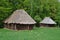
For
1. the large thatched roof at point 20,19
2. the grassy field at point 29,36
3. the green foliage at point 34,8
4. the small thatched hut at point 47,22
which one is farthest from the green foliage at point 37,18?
the grassy field at point 29,36

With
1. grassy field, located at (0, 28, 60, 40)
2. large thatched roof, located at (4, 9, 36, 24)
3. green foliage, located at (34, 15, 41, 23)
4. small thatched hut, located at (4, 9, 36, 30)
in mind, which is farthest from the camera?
green foliage, located at (34, 15, 41, 23)

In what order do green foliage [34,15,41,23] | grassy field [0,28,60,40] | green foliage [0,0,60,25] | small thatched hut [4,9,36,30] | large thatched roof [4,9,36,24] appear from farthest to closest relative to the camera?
green foliage [34,15,41,23], green foliage [0,0,60,25], large thatched roof [4,9,36,24], small thatched hut [4,9,36,30], grassy field [0,28,60,40]

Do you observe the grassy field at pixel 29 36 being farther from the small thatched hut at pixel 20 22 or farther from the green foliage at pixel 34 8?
the green foliage at pixel 34 8

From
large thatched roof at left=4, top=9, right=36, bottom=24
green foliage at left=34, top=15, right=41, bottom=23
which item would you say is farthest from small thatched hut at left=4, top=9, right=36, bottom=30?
green foliage at left=34, top=15, right=41, bottom=23

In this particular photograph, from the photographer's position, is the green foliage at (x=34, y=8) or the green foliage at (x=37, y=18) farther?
the green foliage at (x=37, y=18)

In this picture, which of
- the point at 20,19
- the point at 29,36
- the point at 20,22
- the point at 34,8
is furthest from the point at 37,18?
the point at 29,36

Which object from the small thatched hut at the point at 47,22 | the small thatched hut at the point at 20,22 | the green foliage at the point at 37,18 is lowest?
the small thatched hut at the point at 47,22

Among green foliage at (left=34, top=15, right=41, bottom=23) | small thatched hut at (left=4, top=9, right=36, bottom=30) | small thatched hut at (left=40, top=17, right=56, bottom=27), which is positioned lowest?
small thatched hut at (left=40, top=17, right=56, bottom=27)

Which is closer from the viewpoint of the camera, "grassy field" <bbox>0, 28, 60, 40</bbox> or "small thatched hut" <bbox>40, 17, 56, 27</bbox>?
"grassy field" <bbox>0, 28, 60, 40</bbox>

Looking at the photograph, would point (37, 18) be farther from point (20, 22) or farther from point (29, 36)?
point (29, 36)

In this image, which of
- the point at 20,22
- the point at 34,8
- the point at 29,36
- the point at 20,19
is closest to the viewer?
the point at 29,36

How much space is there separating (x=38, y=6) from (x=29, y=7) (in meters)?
5.91

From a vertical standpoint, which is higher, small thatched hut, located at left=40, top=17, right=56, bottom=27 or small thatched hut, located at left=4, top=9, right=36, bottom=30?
small thatched hut, located at left=4, top=9, right=36, bottom=30

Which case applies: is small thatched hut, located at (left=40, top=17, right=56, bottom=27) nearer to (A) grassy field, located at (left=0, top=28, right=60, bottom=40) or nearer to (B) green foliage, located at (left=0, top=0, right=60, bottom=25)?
(B) green foliage, located at (left=0, top=0, right=60, bottom=25)
